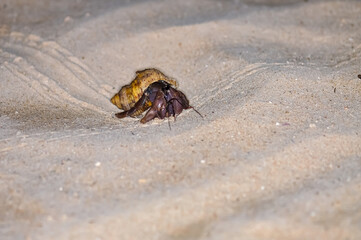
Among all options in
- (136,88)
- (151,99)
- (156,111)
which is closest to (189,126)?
(156,111)

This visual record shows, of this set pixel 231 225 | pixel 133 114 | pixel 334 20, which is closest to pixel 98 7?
pixel 133 114

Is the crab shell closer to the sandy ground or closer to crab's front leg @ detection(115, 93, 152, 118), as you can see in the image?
crab's front leg @ detection(115, 93, 152, 118)

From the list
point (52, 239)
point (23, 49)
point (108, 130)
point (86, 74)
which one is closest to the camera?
point (52, 239)

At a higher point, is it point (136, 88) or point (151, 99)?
point (136, 88)

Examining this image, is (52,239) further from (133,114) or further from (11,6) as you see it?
(11,6)

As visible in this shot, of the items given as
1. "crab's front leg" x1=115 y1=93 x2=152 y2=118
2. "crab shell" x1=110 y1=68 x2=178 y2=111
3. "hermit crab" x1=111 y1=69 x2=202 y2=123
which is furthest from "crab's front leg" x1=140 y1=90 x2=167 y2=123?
"crab shell" x1=110 y1=68 x2=178 y2=111

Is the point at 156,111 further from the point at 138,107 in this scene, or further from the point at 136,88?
the point at 136,88
